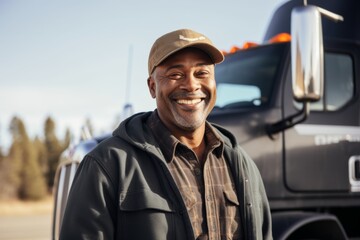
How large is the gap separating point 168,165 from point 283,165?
1.70 meters

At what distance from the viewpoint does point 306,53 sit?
2.84m

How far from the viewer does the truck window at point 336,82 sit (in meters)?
3.62

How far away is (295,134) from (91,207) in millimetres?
2130

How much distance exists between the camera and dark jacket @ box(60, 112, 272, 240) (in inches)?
67.4

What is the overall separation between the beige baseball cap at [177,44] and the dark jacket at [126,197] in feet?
1.09

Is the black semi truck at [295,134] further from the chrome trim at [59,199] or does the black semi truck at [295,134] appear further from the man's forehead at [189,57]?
the man's forehead at [189,57]

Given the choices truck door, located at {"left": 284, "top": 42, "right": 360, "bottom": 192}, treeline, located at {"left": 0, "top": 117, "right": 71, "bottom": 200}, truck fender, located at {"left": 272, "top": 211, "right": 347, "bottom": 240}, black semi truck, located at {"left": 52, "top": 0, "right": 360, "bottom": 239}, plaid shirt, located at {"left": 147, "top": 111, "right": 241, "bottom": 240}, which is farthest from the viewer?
treeline, located at {"left": 0, "top": 117, "right": 71, "bottom": 200}

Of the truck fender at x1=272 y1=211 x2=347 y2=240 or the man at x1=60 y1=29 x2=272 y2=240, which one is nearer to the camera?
the man at x1=60 y1=29 x2=272 y2=240

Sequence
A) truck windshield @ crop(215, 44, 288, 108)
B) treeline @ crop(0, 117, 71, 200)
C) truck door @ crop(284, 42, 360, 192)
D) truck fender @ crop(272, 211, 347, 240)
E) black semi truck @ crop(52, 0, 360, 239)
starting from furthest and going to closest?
treeline @ crop(0, 117, 71, 200), truck windshield @ crop(215, 44, 288, 108), truck door @ crop(284, 42, 360, 192), black semi truck @ crop(52, 0, 360, 239), truck fender @ crop(272, 211, 347, 240)

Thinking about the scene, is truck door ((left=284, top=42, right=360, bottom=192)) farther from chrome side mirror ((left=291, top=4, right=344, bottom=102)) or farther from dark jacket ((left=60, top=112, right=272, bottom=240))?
dark jacket ((left=60, top=112, right=272, bottom=240))

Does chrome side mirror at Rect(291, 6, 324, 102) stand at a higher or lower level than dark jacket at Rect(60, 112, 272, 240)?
higher

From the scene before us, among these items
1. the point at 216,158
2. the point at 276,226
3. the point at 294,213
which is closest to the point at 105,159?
the point at 216,158

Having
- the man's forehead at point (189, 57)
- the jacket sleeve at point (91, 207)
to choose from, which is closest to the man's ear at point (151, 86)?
the man's forehead at point (189, 57)

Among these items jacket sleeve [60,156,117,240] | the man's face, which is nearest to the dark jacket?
jacket sleeve [60,156,117,240]
